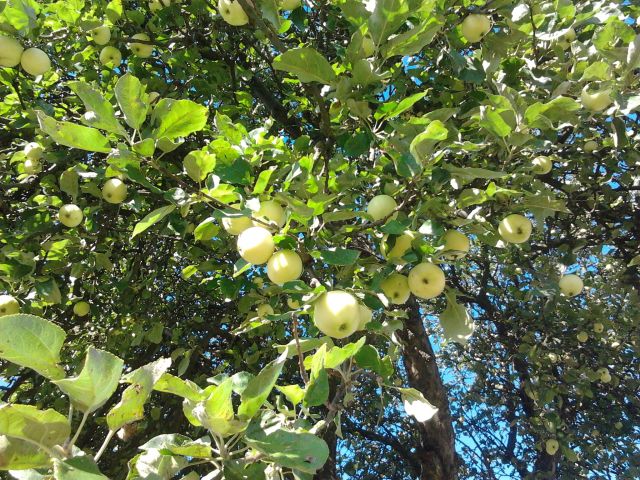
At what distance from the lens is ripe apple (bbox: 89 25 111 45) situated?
3422 millimetres

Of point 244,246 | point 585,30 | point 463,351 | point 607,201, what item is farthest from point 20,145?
point 463,351

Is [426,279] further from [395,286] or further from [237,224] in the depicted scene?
[237,224]

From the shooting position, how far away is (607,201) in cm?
415

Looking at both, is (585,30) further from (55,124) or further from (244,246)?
(55,124)

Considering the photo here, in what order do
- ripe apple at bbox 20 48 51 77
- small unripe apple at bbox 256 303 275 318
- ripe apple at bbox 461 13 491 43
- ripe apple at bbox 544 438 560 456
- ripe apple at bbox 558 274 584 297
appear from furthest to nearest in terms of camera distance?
1. ripe apple at bbox 544 438 560 456
2. ripe apple at bbox 558 274 584 297
3. small unripe apple at bbox 256 303 275 318
4. ripe apple at bbox 20 48 51 77
5. ripe apple at bbox 461 13 491 43

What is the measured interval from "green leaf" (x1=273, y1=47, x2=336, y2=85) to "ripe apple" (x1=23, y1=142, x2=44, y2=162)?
205 centimetres

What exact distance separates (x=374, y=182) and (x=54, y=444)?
2280mm

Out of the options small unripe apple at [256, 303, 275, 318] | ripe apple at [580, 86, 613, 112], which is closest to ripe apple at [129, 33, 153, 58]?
small unripe apple at [256, 303, 275, 318]

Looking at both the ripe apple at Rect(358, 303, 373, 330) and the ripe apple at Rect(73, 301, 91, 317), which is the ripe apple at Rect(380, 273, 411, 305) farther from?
the ripe apple at Rect(73, 301, 91, 317)

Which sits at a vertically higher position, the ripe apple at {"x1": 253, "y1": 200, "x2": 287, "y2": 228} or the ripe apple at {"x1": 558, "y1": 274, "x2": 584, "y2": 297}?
the ripe apple at {"x1": 558, "y1": 274, "x2": 584, "y2": 297}

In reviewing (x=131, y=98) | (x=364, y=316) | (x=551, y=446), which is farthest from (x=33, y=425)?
(x=551, y=446)

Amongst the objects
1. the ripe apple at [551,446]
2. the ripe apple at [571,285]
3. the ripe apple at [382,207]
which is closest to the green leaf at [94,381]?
the ripe apple at [382,207]

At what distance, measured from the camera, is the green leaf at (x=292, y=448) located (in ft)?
4.10

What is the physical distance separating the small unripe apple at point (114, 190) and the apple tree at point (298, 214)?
0.01 metres
